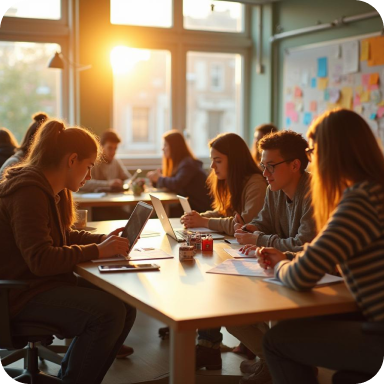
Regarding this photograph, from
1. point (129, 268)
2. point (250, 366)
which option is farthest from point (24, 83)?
point (129, 268)

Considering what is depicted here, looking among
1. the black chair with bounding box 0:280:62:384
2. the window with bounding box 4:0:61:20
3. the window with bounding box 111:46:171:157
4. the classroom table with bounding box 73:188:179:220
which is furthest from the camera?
the window with bounding box 111:46:171:157

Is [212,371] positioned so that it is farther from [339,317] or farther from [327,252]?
[327,252]

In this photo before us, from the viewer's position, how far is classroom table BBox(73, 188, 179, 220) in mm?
4200

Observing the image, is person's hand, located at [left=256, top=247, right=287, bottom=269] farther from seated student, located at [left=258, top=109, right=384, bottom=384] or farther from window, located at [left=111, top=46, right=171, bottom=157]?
window, located at [left=111, top=46, right=171, bottom=157]

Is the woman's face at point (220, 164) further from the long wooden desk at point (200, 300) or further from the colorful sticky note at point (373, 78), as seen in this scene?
the colorful sticky note at point (373, 78)

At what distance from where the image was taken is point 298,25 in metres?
5.97

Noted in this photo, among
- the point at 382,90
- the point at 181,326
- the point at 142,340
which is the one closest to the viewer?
the point at 181,326

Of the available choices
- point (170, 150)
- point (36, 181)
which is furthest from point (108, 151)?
point (36, 181)

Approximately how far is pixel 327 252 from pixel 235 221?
1.21 meters

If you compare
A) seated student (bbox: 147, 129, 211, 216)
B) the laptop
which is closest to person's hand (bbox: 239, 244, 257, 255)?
the laptop

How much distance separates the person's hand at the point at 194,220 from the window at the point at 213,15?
3834 millimetres

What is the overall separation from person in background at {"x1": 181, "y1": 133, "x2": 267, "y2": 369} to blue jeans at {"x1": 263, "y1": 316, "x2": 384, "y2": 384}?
116 cm

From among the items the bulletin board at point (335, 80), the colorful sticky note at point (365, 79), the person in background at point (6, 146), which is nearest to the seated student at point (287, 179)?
the person in background at point (6, 146)

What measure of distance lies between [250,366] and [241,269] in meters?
0.88
